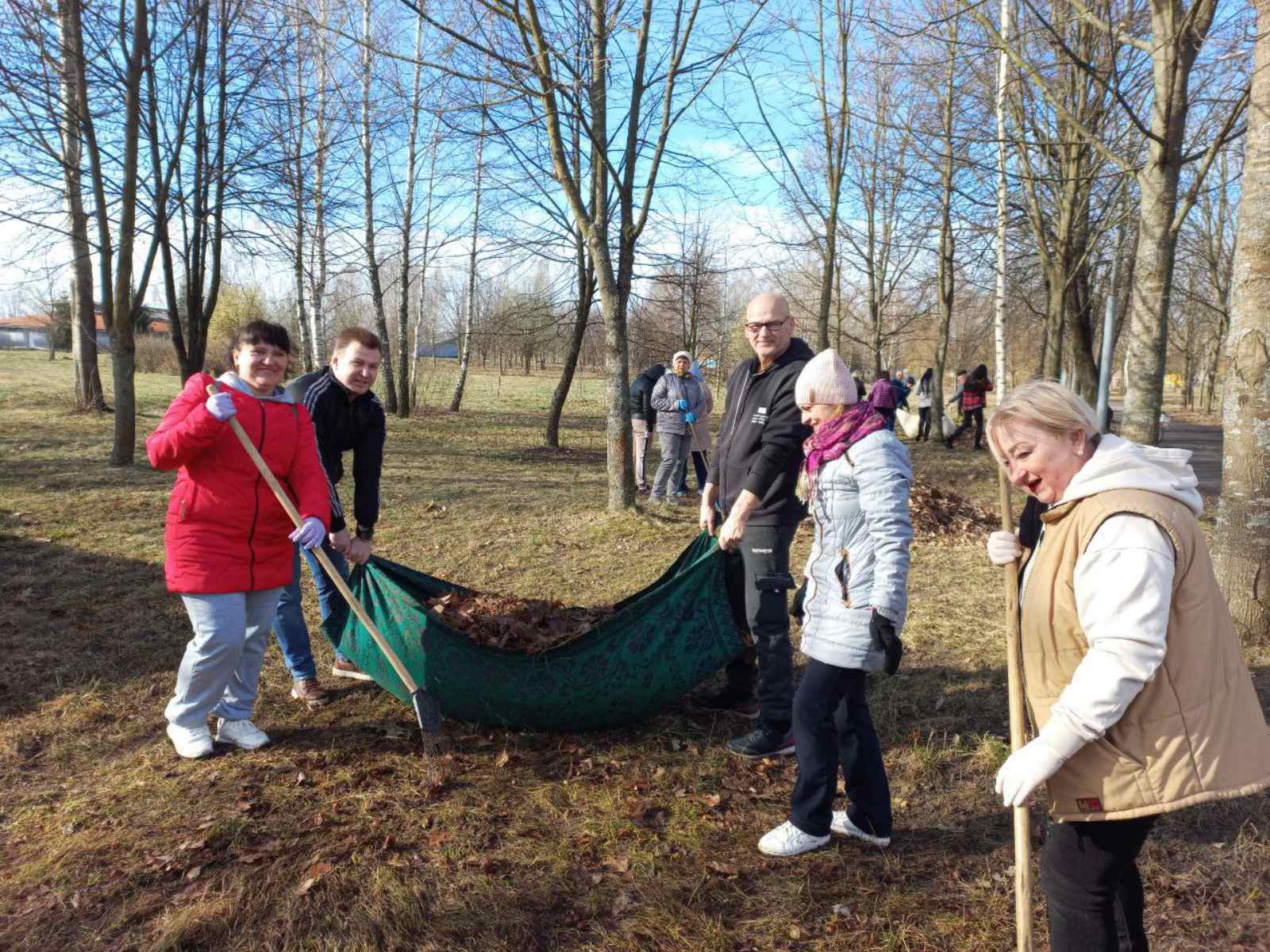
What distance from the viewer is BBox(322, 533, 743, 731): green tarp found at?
134 inches

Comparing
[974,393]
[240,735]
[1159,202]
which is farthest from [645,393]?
[974,393]

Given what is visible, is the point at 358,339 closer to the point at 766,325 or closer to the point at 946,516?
the point at 766,325

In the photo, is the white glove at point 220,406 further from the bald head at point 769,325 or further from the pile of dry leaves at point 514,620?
the bald head at point 769,325

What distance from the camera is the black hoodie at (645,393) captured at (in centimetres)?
948

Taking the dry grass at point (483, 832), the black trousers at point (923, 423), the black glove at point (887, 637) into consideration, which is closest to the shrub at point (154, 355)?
the black trousers at point (923, 423)

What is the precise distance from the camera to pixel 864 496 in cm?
250

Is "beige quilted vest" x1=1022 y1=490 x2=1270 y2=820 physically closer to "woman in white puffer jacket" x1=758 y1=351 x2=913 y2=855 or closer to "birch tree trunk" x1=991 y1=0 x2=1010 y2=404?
"woman in white puffer jacket" x1=758 y1=351 x2=913 y2=855

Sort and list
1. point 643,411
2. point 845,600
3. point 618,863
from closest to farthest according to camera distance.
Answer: point 845,600 < point 618,863 < point 643,411

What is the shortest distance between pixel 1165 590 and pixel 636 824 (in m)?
2.07

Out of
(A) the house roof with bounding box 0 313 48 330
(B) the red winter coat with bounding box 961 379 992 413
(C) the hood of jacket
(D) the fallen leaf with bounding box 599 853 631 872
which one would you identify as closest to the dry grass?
(D) the fallen leaf with bounding box 599 853 631 872

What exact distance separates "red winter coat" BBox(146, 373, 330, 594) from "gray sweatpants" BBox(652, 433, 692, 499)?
5715 mm

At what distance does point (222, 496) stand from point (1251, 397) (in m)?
4.92

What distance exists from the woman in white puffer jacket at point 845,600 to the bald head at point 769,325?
66 cm

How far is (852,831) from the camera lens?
286 centimetres
